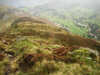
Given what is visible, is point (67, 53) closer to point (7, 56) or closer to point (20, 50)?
point (20, 50)

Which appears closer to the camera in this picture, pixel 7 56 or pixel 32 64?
pixel 32 64

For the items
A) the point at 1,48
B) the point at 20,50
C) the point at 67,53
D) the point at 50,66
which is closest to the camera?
the point at 50,66

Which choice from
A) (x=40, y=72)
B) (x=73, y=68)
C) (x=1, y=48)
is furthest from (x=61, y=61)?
(x=1, y=48)

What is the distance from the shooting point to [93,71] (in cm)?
2609

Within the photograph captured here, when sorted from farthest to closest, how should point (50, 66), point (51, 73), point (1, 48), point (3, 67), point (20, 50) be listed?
point (1, 48) → point (20, 50) → point (3, 67) → point (50, 66) → point (51, 73)

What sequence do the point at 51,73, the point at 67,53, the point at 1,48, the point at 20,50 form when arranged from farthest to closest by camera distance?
the point at 1,48
the point at 20,50
the point at 67,53
the point at 51,73

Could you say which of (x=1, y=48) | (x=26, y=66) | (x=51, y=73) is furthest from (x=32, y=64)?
(x=1, y=48)

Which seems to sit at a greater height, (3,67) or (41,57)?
(41,57)

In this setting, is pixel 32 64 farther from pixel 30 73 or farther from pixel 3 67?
pixel 3 67

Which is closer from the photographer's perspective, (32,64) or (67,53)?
(32,64)

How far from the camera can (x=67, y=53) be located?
34.4 meters

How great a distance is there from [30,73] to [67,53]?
12752mm

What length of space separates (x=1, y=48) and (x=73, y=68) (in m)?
26.9

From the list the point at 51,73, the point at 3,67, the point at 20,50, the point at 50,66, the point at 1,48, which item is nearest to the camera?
the point at 51,73
